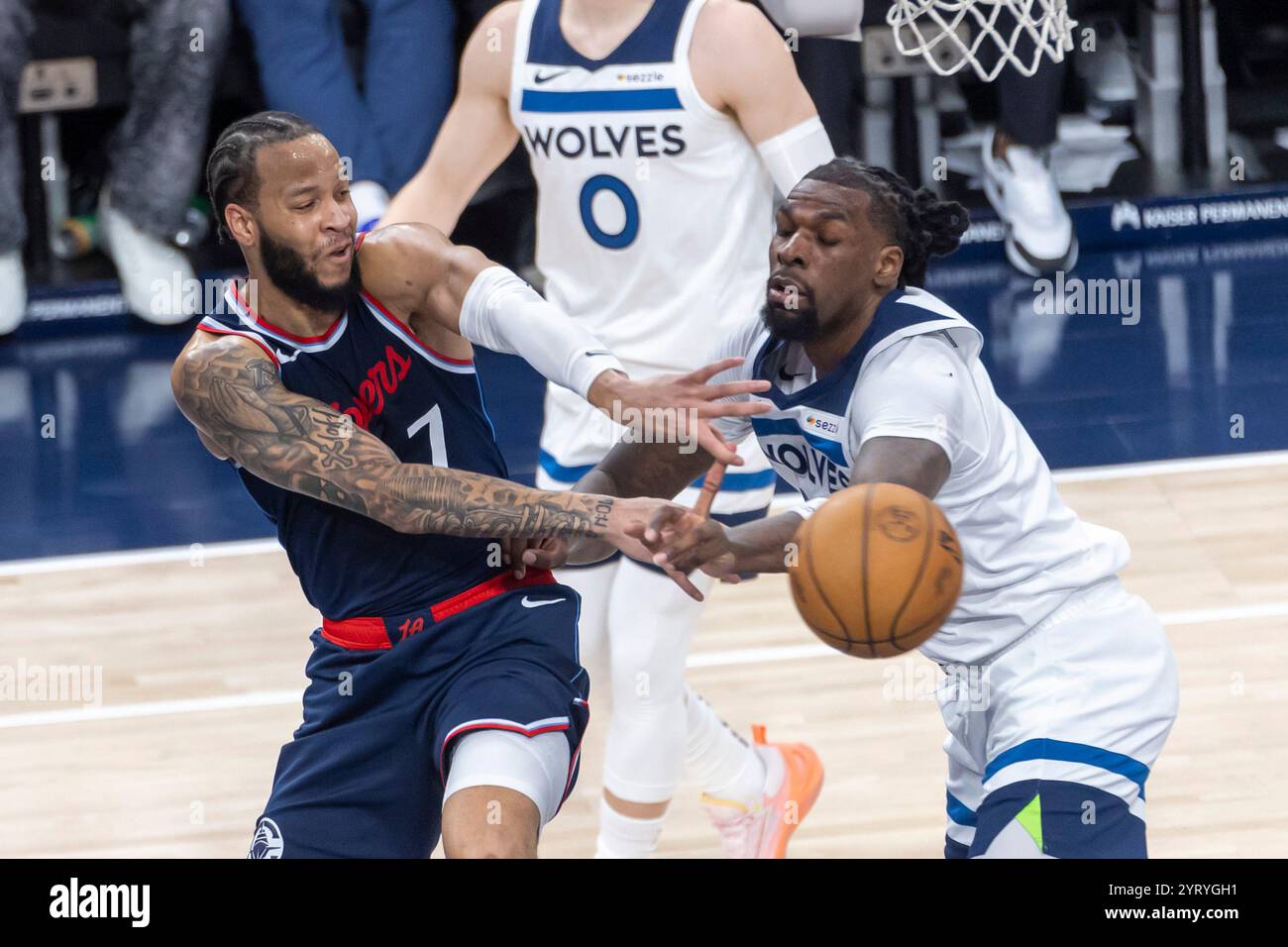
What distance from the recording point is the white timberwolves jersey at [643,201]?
194 inches

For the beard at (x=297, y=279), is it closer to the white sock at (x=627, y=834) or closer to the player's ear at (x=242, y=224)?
the player's ear at (x=242, y=224)

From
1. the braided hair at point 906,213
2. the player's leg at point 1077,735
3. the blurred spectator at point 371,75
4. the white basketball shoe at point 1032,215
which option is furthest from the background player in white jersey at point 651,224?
the white basketball shoe at point 1032,215

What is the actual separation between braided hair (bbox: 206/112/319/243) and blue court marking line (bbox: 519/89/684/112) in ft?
3.98

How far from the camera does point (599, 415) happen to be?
16.4ft

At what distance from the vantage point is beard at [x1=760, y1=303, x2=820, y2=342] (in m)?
3.78

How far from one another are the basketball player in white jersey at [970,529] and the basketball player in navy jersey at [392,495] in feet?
0.64

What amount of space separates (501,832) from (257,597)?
3240 mm

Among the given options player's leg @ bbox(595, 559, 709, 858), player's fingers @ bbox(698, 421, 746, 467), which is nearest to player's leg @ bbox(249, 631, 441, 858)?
player's fingers @ bbox(698, 421, 746, 467)

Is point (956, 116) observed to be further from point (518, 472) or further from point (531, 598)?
point (531, 598)

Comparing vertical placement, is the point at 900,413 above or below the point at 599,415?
above

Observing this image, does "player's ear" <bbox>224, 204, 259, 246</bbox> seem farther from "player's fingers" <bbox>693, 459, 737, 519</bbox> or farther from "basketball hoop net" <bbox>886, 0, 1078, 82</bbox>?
"basketball hoop net" <bbox>886, 0, 1078, 82</bbox>
